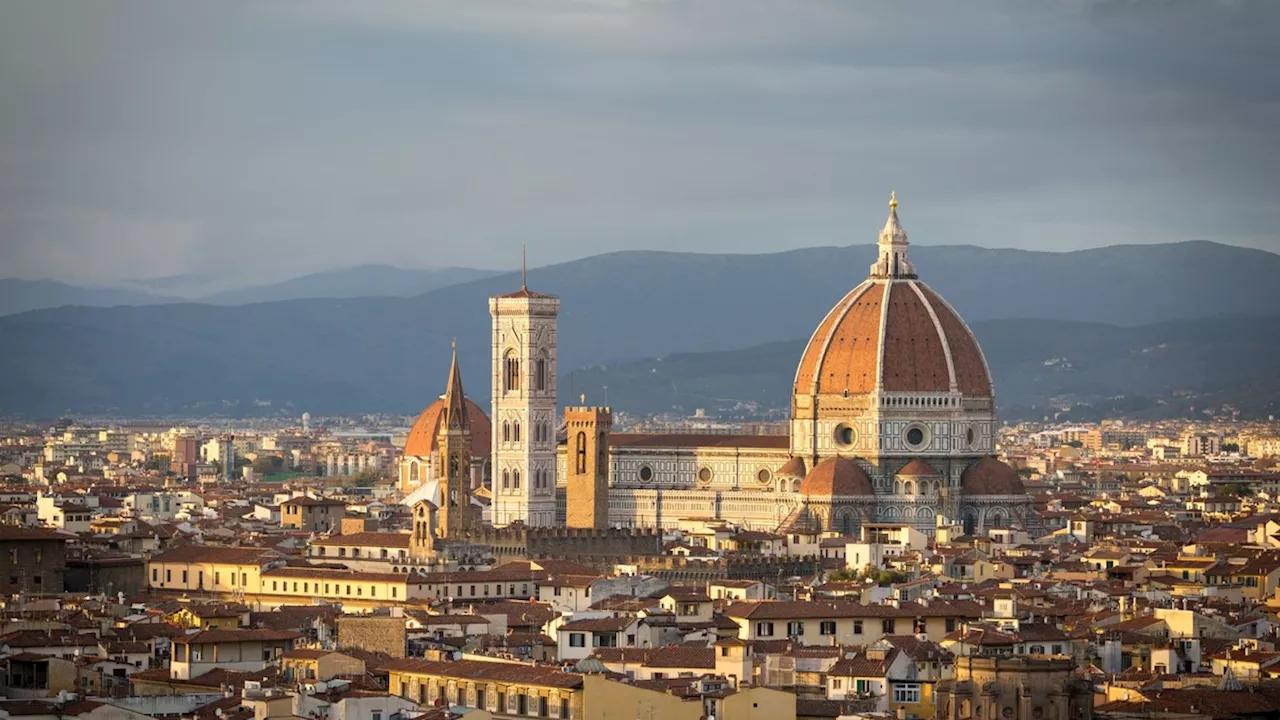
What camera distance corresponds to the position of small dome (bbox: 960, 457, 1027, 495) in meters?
120

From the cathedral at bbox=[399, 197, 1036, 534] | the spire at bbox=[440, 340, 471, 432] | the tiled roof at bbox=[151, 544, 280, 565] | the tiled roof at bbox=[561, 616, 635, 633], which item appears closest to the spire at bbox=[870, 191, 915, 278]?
the cathedral at bbox=[399, 197, 1036, 534]

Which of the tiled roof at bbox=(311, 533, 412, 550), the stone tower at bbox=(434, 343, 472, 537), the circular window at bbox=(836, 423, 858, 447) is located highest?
the circular window at bbox=(836, 423, 858, 447)

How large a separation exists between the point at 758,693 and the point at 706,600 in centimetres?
1875

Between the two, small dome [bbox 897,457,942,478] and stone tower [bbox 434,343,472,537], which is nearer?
stone tower [bbox 434,343,472,537]

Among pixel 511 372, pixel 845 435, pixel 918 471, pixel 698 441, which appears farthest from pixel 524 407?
pixel 918 471

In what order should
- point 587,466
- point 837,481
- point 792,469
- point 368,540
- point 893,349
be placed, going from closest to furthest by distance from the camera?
point 368,540 < point 837,481 < point 587,466 < point 792,469 < point 893,349

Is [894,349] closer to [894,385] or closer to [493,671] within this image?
[894,385]

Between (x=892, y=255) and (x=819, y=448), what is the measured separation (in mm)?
9575

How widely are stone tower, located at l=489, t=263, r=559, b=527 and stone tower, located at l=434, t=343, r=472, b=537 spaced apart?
32.2 ft

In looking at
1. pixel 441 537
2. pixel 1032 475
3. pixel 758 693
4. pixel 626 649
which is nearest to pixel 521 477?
pixel 441 537

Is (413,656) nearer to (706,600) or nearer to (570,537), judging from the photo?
(706,600)

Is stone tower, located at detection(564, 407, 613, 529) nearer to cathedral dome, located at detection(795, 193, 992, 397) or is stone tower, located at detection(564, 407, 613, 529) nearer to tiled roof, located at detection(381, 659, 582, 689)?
cathedral dome, located at detection(795, 193, 992, 397)

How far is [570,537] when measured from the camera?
4058 inches

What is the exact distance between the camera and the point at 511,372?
125938mm
